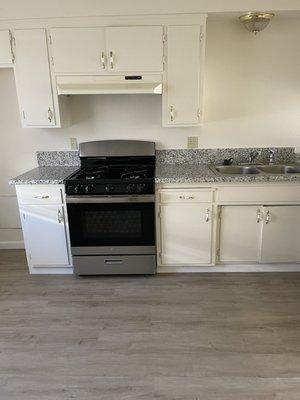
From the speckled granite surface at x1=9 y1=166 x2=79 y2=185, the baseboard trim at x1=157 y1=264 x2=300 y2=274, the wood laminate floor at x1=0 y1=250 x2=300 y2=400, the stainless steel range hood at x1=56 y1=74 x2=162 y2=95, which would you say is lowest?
the wood laminate floor at x1=0 y1=250 x2=300 y2=400

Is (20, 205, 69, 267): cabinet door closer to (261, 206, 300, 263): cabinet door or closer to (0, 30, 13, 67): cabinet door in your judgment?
(0, 30, 13, 67): cabinet door

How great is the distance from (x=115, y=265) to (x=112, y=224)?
1.28 feet

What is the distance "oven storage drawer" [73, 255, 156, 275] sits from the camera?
8.84 feet

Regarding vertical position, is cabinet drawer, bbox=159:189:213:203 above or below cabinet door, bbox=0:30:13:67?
below

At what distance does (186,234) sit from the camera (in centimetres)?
269

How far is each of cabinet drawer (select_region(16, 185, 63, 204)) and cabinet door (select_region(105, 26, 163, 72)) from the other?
1.16m

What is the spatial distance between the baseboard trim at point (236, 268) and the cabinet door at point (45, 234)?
0.94 metres

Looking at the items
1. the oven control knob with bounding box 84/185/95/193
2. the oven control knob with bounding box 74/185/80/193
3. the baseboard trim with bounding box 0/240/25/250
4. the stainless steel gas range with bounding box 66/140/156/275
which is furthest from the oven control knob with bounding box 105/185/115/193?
the baseboard trim with bounding box 0/240/25/250

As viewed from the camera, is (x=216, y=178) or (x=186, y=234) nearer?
(x=216, y=178)

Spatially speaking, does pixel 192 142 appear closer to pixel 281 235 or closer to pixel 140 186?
pixel 140 186

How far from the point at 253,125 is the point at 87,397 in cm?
270

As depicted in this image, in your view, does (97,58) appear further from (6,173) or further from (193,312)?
(193,312)

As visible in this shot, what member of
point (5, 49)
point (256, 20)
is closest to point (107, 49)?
point (5, 49)

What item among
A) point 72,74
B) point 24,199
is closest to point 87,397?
point 24,199
